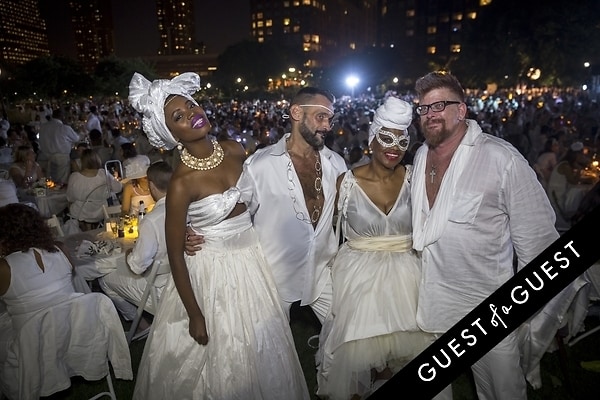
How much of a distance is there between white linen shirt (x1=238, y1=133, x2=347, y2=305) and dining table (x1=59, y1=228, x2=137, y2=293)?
2.26 metres

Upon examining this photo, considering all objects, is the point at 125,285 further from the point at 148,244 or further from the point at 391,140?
Result: the point at 391,140

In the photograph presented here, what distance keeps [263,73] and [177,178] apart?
2997 inches

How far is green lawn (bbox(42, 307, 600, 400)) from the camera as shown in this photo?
3.98 meters

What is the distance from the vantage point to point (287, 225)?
361cm

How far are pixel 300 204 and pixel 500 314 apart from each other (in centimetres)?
221

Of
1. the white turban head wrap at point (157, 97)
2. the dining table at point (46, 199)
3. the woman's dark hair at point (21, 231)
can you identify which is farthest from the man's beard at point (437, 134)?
the dining table at point (46, 199)

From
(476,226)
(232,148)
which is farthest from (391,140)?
(232,148)

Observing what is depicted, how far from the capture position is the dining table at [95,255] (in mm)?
4875

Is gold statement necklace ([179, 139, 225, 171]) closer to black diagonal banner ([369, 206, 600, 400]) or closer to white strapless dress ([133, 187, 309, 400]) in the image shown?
white strapless dress ([133, 187, 309, 400])

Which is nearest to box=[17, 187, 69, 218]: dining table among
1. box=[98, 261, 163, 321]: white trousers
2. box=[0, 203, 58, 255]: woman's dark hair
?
box=[98, 261, 163, 321]: white trousers

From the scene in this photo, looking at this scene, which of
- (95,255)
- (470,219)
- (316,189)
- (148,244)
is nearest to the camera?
(470,219)

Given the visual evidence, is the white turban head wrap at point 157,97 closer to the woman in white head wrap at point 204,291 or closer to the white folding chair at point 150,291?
the woman in white head wrap at point 204,291

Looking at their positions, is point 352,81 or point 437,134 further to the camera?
point 352,81

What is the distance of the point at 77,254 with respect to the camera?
5129mm
